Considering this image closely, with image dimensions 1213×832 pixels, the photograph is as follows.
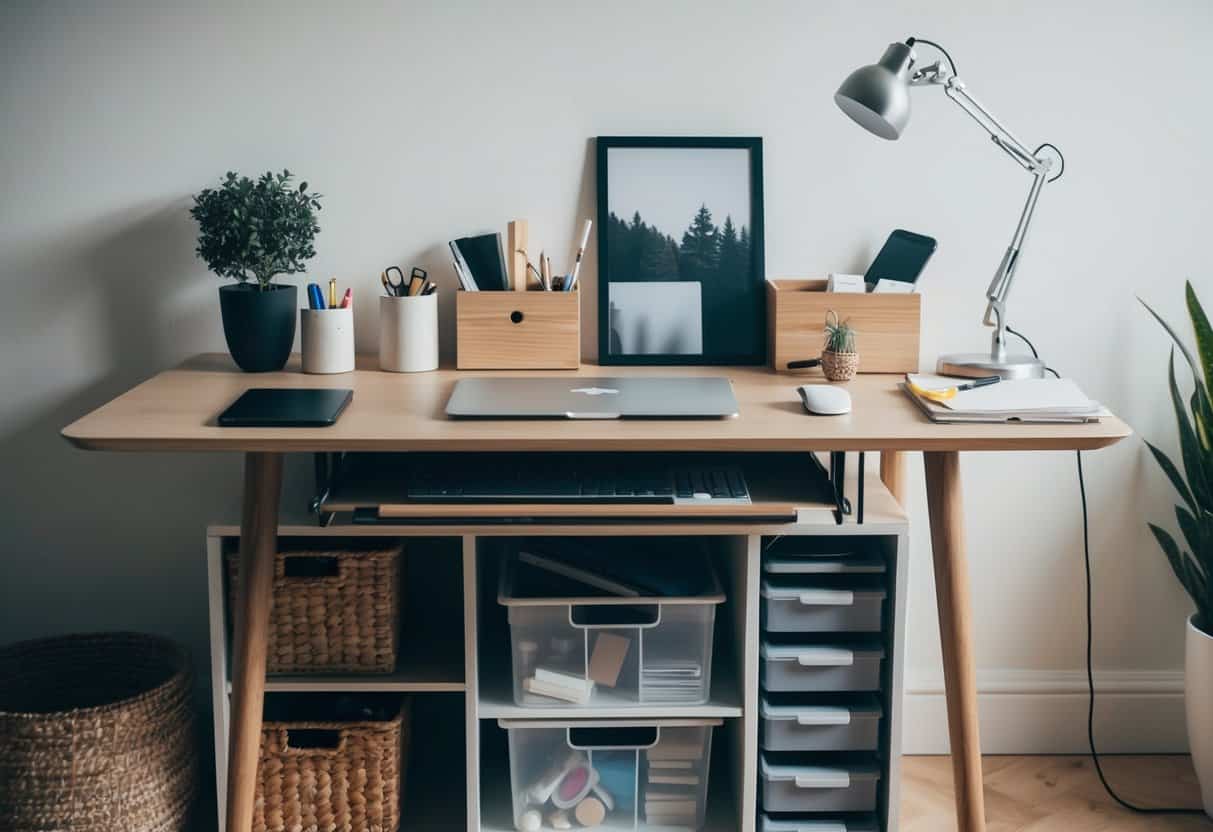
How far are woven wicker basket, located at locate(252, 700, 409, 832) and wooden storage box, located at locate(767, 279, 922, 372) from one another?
95 centimetres

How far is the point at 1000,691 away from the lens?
2611 mm

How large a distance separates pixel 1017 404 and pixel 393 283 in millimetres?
1141

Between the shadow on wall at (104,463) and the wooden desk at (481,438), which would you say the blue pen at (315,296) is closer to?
the wooden desk at (481,438)

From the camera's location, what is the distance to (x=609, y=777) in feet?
7.27

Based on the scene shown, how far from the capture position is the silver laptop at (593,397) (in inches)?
75.0

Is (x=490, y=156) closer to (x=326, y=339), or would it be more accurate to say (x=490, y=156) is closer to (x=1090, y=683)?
(x=326, y=339)

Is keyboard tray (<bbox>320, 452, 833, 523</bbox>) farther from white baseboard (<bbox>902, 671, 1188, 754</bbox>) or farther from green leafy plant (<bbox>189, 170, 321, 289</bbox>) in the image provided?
white baseboard (<bbox>902, 671, 1188, 754</bbox>)

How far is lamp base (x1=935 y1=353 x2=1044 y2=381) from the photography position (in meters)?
2.15

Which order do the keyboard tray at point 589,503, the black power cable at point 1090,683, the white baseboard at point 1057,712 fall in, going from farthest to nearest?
the white baseboard at point 1057,712 < the black power cable at point 1090,683 < the keyboard tray at point 589,503

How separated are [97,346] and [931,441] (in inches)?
61.1

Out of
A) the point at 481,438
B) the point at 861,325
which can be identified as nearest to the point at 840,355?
the point at 861,325

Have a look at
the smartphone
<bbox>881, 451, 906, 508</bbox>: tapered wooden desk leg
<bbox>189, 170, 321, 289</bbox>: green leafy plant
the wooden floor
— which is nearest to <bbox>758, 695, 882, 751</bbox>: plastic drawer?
the wooden floor

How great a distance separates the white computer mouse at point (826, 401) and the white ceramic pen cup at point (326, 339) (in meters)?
0.79

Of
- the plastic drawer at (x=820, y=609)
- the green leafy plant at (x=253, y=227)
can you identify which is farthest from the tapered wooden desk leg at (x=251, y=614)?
the plastic drawer at (x=820, y=609)
